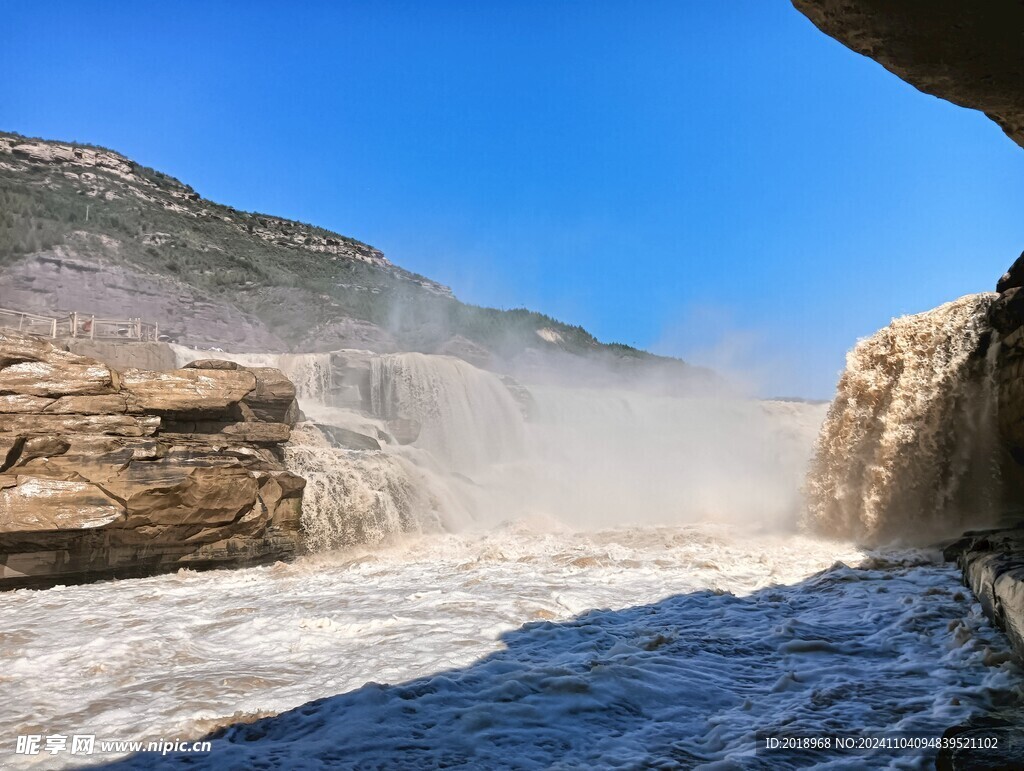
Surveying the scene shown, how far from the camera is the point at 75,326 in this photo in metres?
15.8

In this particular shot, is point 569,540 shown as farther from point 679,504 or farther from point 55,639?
point 55,639

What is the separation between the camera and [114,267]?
29.0 m

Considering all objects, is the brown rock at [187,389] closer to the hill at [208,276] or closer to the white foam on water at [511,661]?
the white foam on water at [511,661]

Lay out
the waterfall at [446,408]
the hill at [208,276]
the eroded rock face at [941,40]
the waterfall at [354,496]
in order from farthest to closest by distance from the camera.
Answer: the hill at [208,276] < the waterfall at [446,408] < the waterfall at [354,496] < the eroded rock face at [941,40]

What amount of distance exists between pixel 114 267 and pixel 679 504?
26.1 metres

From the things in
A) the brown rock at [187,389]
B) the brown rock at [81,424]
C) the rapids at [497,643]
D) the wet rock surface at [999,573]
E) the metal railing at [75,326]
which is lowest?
the rapids at [497,643]

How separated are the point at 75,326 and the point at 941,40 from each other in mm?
17570

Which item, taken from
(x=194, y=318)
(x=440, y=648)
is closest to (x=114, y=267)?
(x=194, y=318)

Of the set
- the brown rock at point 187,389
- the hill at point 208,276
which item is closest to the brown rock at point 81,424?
the brown rock at point 187,389

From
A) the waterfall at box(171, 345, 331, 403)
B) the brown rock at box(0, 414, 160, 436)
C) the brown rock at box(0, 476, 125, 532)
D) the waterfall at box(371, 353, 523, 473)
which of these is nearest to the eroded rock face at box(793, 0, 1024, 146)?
the brown rock at box(0, 476, 125, 532)

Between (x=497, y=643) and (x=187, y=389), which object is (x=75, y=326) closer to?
(x=187, y=389)

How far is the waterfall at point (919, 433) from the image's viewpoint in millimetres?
8227

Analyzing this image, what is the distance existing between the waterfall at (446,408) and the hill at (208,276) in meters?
12.7

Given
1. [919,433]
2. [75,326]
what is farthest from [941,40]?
[75,326]
